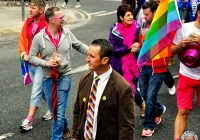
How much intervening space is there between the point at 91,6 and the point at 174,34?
16.6 metres

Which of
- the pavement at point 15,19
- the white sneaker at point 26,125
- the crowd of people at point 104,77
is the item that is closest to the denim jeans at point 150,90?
the crowd of people at point 104,77

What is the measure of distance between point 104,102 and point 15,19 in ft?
42.4

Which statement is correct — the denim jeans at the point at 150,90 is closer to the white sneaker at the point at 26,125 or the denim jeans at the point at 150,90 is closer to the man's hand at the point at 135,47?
the man's hand at the point at 135,47

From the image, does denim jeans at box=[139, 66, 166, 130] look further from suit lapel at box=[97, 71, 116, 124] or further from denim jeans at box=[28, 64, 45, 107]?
suit lapel at box=[97, 71, 116, 124]

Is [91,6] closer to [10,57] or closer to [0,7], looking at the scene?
[0,7]

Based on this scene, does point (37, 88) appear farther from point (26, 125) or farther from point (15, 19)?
point (15, 19)

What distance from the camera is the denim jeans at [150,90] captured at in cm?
593

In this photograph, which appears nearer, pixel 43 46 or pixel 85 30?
pixel 43 46

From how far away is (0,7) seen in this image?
19.5 meters

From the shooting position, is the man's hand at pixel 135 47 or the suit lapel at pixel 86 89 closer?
the suit lapel at pixel 86 89

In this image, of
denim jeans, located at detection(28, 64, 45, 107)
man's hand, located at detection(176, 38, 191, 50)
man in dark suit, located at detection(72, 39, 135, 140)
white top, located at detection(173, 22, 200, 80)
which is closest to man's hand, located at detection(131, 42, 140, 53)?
white top, located at detection(173, 22, 200, 80)

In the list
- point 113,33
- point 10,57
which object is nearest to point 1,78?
point 10,57

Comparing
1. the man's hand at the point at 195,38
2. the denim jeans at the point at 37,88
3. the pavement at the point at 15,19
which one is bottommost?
the pavement at the point at 15,19

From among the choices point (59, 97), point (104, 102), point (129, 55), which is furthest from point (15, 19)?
point (104, 102)
